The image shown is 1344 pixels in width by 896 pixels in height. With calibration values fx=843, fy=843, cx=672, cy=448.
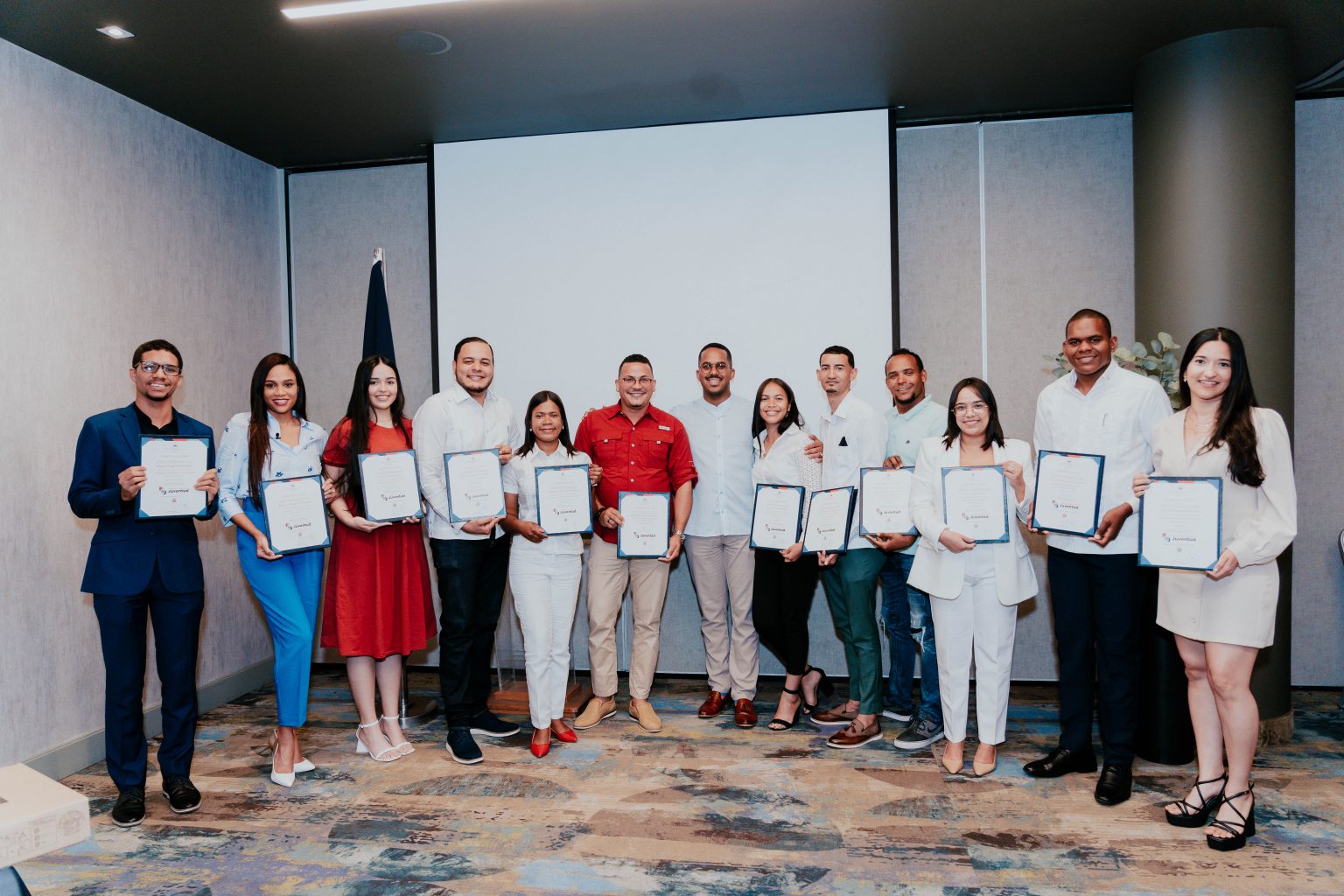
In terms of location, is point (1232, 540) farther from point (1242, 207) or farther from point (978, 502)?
point (1242, 207)

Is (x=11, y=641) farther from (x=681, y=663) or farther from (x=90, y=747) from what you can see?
(x=681, y=663)

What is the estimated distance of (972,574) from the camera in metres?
3.38

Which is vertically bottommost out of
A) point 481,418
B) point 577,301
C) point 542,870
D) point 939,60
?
point 542,870

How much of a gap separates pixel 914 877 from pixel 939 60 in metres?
3.60

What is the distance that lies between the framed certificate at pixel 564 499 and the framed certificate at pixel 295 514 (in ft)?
2.96

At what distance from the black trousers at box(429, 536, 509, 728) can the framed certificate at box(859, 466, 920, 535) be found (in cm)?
169

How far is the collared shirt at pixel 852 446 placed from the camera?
12.6ft

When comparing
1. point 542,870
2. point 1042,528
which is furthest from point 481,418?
point 1042,528

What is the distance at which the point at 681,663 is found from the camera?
5.07 meters

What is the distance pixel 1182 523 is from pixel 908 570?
1.34 m

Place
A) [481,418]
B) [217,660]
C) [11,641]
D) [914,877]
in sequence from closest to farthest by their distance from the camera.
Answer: [914,877]
[11,641]
[481,418]
[217,660]

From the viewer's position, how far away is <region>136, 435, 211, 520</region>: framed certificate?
122 inches

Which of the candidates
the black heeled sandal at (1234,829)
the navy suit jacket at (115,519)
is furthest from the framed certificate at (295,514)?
the black heeled sandal at (1234,829)

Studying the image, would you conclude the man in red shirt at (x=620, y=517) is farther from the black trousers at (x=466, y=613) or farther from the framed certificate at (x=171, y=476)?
the framed certificate at (x=171, y=476)
